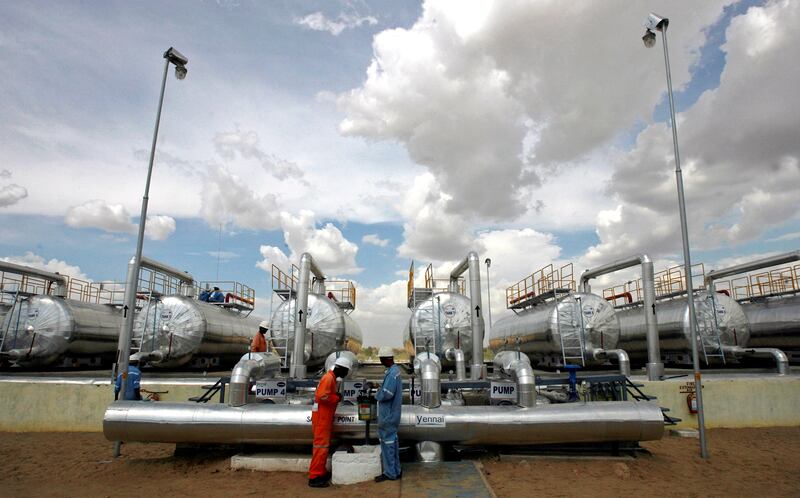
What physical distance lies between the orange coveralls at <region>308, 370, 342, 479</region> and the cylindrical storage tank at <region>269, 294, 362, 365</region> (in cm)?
814

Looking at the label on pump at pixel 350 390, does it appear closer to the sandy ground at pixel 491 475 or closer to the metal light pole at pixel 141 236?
the sandy ground at pixel 491 475

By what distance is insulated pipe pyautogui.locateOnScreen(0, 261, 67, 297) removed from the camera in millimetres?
18844

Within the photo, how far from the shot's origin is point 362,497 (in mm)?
6465

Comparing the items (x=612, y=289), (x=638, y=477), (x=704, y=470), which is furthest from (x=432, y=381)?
(x=612, y=289)

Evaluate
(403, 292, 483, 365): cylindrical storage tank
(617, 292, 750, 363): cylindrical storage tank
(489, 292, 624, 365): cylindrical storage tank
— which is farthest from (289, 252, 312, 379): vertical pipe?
(617, 292, 750, 363): cylindrical storage tank

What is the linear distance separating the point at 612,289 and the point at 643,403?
57.5 feet

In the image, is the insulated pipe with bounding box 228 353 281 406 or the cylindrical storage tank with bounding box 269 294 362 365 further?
the cylindrical storage tank with bounding box 269 294 362 365

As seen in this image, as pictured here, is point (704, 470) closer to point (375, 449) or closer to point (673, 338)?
point (375, 449)

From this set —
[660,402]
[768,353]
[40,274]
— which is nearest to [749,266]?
[768,353]

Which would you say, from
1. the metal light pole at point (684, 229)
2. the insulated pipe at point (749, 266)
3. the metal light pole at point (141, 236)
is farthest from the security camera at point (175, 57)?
the insulated pipe at point (749, 266)

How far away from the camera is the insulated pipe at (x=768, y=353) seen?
573 inches

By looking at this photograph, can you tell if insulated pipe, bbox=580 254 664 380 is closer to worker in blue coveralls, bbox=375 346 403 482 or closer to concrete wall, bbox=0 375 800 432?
concrete wall, bbox=0 375 800 432

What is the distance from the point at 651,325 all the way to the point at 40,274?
23.0 meters

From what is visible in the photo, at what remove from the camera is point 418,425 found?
793 centimetres
